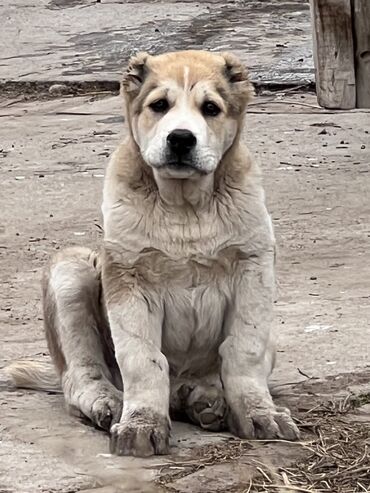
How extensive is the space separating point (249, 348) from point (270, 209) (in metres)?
3.92

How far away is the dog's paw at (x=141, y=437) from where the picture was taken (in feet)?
17.0

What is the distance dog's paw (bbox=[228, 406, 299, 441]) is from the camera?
17.4 feet

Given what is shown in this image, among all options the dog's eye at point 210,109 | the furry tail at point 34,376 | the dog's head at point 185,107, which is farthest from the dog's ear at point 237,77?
the furry tail at point 34,376

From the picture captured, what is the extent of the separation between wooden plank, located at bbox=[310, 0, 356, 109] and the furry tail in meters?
4.40

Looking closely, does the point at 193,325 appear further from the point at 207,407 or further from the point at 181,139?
the point at 181,139

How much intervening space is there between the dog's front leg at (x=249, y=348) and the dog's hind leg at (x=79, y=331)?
1.61 ft

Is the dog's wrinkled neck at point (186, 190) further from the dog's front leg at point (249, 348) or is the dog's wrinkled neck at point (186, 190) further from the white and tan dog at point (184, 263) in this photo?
the dog's front leg at point (249, 348)

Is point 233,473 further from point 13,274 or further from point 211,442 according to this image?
point 13,274

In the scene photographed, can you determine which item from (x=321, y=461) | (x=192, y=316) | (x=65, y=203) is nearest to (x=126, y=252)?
(x=192, y=316)

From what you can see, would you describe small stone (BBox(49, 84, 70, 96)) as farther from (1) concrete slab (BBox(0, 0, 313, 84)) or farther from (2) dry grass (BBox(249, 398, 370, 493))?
(2) dry grass (BBox(249, 398, 370, 493))

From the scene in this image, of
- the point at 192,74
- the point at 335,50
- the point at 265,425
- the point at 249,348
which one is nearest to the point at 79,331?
the point at 249,348

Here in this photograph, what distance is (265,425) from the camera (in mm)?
5309

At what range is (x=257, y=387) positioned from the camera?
17.7 ft

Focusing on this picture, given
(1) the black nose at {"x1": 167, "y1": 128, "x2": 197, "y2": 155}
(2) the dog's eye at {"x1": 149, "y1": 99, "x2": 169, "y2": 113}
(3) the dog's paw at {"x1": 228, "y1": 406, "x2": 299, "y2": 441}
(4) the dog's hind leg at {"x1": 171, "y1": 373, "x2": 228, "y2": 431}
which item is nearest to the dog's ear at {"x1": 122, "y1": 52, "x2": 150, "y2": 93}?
(2) the dog's eye at {"x1": 149, "y1": 99, "x2": 169, "y2": 113}
